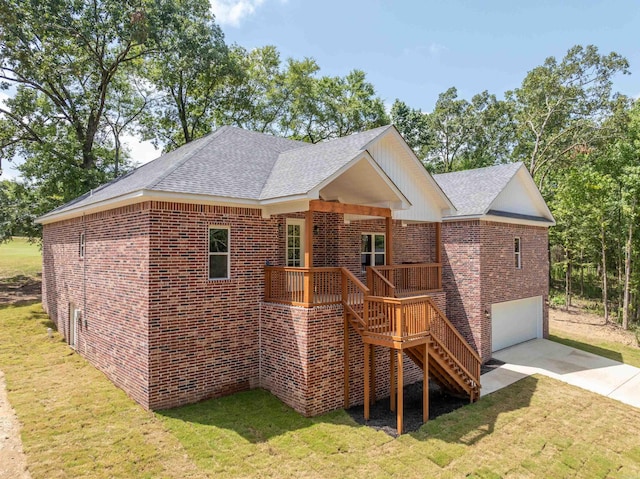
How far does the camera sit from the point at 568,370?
47.4 ft

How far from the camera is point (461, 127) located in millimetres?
41250

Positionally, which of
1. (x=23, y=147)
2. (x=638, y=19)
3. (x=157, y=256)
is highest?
(x=638, y=19)

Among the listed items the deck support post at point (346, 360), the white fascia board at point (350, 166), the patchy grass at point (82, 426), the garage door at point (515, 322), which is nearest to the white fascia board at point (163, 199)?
the white fascia board at point (350, 166)

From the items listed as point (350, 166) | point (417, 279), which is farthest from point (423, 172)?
point (350, 166)

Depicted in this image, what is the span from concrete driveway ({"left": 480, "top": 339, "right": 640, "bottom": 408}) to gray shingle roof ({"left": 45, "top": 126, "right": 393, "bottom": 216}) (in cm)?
859

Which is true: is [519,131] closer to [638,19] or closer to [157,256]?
[638,19]

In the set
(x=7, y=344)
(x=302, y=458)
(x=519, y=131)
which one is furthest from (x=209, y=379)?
(x=519, y=131)

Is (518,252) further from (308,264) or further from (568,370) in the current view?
(308,264)

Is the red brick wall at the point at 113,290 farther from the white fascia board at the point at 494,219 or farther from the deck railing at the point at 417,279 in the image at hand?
the white fascia board at the point at 494,219

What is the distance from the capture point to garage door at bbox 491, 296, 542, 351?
1695 cm

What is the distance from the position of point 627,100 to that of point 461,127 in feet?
46.0

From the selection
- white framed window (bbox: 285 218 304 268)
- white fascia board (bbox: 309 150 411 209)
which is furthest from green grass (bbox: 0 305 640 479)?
white fascia board (bbox: 309 150 411 209)

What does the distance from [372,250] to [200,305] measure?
731cm

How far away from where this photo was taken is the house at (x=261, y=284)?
32.1 feet
